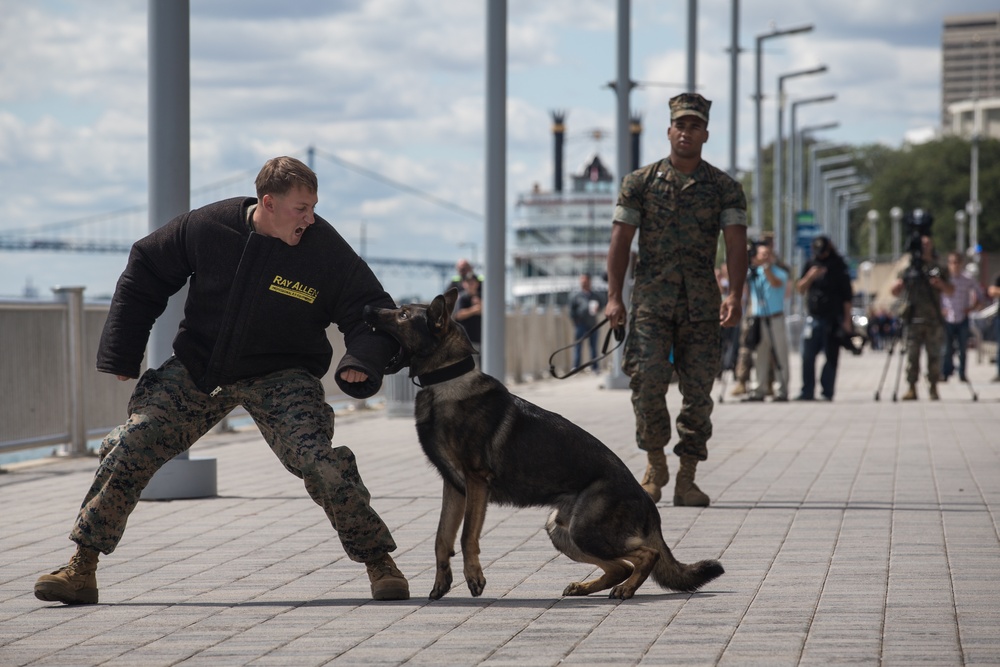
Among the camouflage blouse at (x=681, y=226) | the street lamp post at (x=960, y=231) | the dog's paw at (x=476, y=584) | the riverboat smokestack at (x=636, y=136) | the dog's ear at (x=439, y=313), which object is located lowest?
the dog's paw at (x=476, y=584)

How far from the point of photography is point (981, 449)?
12.2 meters

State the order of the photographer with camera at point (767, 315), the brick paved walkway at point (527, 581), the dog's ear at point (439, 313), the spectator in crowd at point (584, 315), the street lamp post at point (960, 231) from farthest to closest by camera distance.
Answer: the street lamp post at point (960, 231)
the spectator in crowd at point (584, 315)
the photographer with camera at point (767, 315)
the dog's ear at point (439, 313)
the brick paved walkway at point (527, 581)

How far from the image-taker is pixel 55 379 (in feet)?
40.1

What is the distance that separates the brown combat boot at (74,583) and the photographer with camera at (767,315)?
13.1 metres

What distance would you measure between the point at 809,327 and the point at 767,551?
12.1 metres

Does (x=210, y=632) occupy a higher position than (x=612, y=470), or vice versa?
(x=612, y=470)

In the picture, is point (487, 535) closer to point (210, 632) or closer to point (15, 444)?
point (210, 632)

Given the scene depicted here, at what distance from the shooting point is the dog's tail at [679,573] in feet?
19.2

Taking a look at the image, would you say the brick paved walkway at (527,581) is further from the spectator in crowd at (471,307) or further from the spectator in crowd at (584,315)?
the spectator in crowd at (584,315)

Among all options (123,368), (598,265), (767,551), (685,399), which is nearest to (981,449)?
(685,399)

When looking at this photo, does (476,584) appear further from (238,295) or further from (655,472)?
(655,472)

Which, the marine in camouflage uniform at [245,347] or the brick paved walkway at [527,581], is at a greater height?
the marine in camouflage uniform at [245,347]

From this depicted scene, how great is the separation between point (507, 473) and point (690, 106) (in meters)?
3.26

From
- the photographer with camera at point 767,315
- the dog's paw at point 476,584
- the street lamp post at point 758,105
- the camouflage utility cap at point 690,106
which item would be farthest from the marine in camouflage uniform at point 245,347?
the street lamp post at point 758,105
